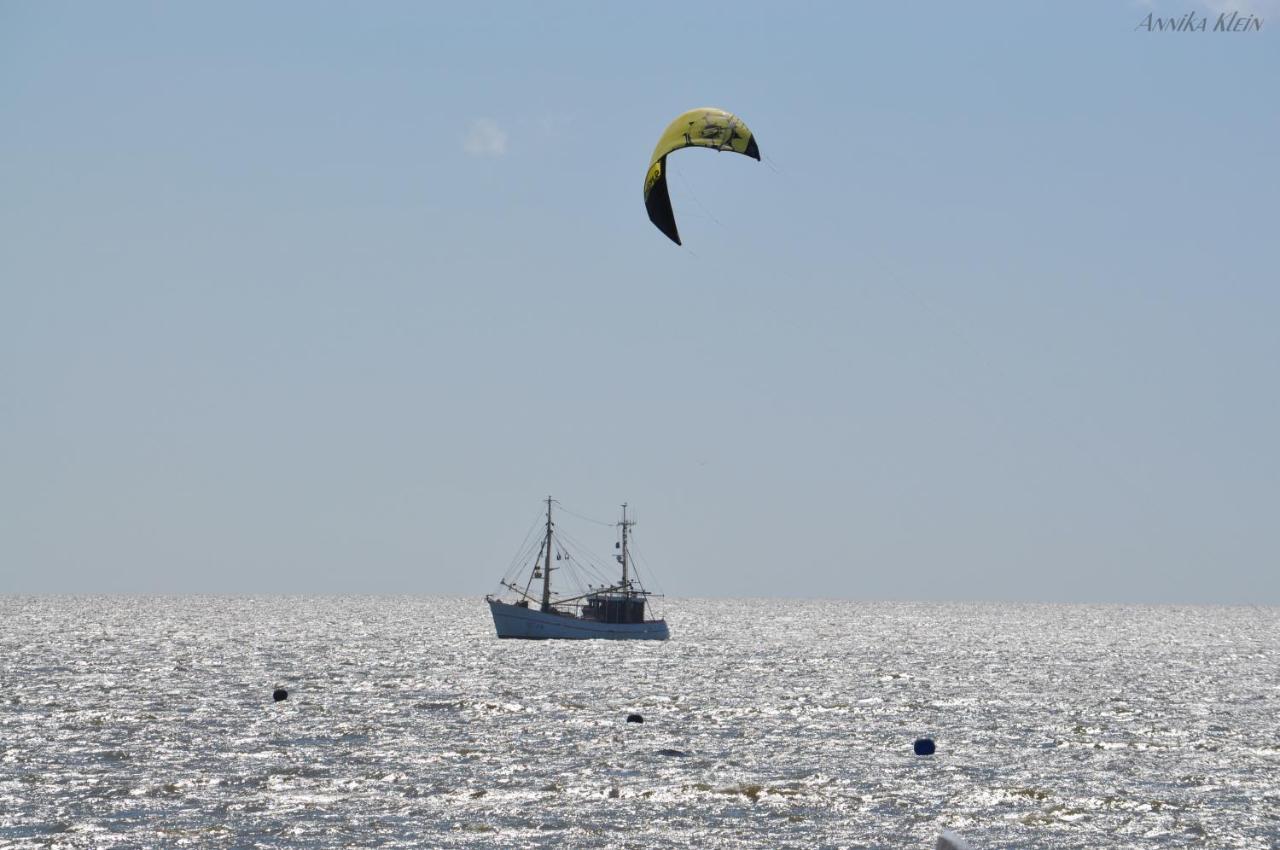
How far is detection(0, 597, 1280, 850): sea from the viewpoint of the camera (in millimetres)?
37312

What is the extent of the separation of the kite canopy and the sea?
17826 millimetres

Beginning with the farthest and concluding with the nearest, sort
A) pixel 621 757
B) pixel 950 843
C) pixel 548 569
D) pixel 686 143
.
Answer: pixel 548 569, pixel 621 757, pixel 686 143, pixel 950 843

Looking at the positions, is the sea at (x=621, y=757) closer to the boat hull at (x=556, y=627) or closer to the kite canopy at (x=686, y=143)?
the kite canopy at (x=686, y=143)

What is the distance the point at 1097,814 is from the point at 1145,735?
22376 millimetres

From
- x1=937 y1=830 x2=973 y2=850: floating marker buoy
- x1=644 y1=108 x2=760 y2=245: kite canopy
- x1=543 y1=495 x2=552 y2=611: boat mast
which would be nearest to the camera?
x1=937 y1=830 x2=973 y2=850: floating marker buoy

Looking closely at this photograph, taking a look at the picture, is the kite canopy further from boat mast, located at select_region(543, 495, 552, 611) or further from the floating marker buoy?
boat mast, located at select_region(543, 495, 552, 611)

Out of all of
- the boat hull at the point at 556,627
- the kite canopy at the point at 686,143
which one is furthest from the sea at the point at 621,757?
the boat hull at the point at 556,627

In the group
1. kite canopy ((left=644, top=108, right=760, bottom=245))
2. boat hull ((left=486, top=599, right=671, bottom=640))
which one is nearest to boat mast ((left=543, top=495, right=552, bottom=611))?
boat hull ((left=486, top=599, right=671, bottom=640))

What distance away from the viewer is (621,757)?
50656mm

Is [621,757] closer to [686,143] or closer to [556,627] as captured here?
[686,143]

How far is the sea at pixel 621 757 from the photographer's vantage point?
37312mm

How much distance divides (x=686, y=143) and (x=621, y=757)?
20.6 m

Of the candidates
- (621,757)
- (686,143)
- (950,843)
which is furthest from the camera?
(621,757)

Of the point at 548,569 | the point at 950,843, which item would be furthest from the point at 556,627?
the point at 950,843
